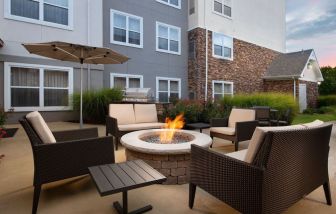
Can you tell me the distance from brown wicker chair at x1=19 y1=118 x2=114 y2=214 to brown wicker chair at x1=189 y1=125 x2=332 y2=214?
4.20 ft

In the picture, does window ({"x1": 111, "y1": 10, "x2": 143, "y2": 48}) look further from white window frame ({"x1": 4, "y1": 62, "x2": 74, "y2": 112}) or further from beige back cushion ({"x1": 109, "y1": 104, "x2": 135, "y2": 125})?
beige back cushion ({"x1": 109, "y1": 104, "x2": 135, "y2": 125})

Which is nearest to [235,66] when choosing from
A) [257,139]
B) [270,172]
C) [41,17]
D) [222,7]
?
[222,7]

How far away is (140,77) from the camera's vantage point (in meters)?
11.7

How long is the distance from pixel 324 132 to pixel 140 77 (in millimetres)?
10127

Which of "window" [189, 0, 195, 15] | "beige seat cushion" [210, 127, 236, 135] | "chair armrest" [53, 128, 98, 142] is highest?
"window" [189, 0, 195, 15]

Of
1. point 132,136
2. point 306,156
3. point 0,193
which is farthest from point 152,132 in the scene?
point 306,156

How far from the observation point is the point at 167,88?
12891mm

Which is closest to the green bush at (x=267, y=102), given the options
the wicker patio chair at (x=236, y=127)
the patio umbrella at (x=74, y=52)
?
the wicker patio chair at (x=236, y=127)

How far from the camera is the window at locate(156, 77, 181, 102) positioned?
12.5 m

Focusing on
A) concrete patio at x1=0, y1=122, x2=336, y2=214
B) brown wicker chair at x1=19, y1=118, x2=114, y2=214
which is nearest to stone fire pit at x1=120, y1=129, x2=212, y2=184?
concrete patio at x1=0, y1=122, x2=336, y2=214

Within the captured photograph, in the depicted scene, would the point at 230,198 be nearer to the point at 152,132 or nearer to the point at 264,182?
the point at 264,182

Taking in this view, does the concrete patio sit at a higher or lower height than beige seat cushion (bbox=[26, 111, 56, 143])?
lower

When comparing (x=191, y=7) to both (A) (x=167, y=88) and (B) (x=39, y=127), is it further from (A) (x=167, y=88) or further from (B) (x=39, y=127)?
(B) (x=39, y=127)

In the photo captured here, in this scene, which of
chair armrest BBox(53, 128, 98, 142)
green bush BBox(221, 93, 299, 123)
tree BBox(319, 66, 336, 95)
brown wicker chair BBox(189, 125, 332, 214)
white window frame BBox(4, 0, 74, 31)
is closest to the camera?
brown wicker chair BBox(189, 125, 332, 214)
